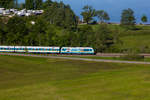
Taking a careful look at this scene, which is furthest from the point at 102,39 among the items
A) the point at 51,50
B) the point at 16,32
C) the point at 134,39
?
the point at 16,32

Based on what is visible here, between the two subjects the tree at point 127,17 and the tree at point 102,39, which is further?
the tree at point 127,17

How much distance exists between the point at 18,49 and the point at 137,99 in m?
68.7

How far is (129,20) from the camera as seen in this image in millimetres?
145750

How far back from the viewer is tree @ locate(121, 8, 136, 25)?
14412 centimetres

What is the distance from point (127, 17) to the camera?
14638cm

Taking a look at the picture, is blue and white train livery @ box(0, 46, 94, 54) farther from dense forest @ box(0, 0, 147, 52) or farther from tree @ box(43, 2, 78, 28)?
tree @ box(43, 2, 78, 28)

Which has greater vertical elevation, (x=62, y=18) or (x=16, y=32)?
(x=62, y=18)

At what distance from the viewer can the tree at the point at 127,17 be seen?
473 feet

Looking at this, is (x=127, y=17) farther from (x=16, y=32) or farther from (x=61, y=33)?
(x=16, y=32)

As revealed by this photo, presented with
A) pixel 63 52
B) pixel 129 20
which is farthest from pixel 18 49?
pixel 129 20

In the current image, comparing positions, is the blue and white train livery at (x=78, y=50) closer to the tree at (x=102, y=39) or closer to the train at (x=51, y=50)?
the train at (x=51, y=50)

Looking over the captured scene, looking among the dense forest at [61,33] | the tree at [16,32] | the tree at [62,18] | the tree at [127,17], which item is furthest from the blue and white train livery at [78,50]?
the tree at [127,17]

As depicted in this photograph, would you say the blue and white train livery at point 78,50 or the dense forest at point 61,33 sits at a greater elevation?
the dense forest at point 61,33

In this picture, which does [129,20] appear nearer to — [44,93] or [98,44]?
[98,44]
